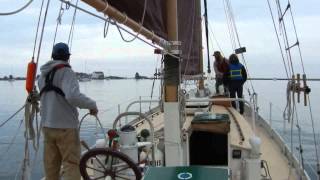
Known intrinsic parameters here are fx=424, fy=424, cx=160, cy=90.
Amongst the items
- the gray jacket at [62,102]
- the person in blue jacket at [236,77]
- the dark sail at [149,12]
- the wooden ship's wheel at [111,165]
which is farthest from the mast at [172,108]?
Result: the person in blue jacket at [236,77]

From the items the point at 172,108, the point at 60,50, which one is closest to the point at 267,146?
the point at 172,108

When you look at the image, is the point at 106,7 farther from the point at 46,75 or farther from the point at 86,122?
the point at 86,122

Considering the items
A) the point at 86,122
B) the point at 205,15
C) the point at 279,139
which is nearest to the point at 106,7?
the point at 279,139

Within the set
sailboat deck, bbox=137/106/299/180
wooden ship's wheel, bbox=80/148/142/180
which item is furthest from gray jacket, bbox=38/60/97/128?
sailboat deck, bbox=137/106/299/180

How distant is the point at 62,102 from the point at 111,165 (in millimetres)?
801

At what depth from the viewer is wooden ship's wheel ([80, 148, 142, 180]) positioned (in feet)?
13.0

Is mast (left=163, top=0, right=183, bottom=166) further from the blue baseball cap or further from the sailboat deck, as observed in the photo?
the blue baseball cap

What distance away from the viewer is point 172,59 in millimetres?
4824

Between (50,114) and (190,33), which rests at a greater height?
(190,33)

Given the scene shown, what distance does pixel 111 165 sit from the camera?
13.3ft

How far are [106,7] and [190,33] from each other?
6.35 m

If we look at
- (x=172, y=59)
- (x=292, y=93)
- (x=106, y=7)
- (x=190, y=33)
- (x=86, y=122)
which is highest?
(x=190, y=33)

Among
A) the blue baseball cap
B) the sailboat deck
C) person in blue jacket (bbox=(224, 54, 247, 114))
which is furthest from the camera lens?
person in blue jacket (bbox=(224, 54, 247, 114))

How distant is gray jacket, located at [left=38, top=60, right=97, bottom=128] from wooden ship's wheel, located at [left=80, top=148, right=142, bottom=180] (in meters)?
0.45
